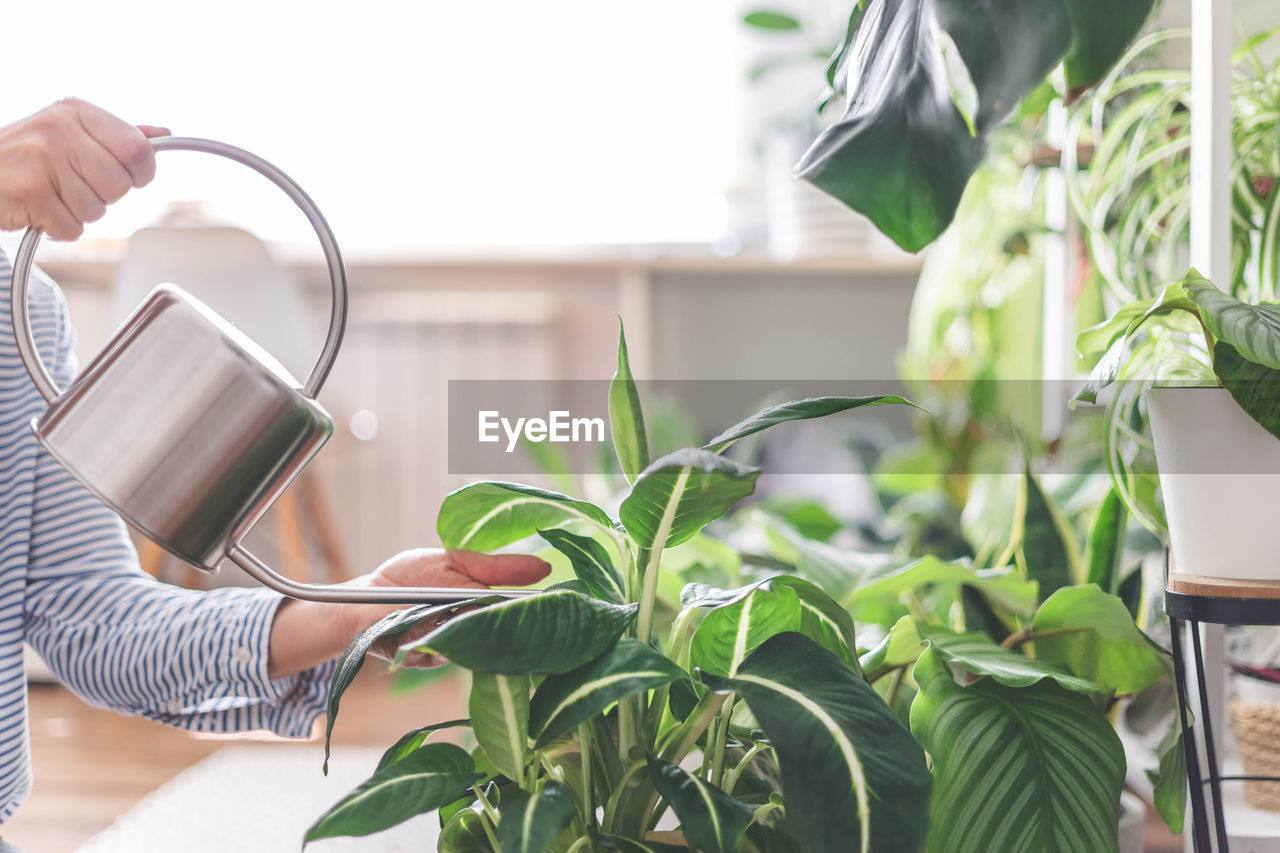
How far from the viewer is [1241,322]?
1.70 feet

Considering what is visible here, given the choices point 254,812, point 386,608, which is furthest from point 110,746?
point 386,608

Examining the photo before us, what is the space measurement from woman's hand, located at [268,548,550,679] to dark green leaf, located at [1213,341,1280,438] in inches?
15.5

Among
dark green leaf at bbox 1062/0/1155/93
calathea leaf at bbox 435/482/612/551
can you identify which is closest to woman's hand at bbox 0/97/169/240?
calathea leaf at bbox 435/482/612/551

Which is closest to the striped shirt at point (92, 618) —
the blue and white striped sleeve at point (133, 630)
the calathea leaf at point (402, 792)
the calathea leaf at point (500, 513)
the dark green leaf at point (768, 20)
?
the blue and white striped sleeve at point (133, 630)

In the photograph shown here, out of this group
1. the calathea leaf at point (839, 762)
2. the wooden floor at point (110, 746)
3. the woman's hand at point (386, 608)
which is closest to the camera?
the calathea leaf at point (839, 762)

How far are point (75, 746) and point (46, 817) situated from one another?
1.55 ft

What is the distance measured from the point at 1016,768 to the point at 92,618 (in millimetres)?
655

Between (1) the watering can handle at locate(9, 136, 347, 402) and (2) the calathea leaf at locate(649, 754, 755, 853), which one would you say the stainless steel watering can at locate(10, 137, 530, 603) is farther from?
(2) the calathea leaf at locate(649, 754, 755, 853)

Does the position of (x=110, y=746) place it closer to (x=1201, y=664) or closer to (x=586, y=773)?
(x=586, y=773)

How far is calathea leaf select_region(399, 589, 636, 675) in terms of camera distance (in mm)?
407

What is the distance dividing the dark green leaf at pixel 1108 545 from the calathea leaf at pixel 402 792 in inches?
19.5

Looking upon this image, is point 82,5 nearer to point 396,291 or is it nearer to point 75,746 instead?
point 396,291

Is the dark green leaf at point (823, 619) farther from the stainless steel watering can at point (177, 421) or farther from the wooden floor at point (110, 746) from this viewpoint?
the wooden floor at point (110, 746)

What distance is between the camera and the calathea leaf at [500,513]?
0.54 meters
